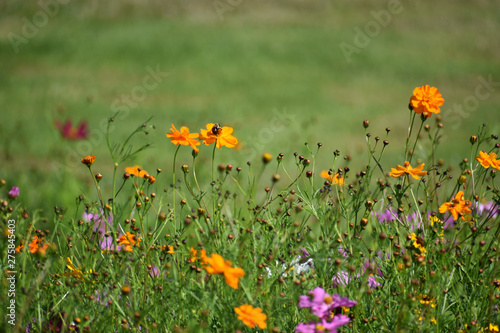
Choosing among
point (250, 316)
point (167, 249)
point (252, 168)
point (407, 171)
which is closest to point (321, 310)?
point (250, 316)

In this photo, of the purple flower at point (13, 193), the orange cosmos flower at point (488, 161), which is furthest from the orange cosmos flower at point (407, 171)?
the purple flower at point (13, 193)

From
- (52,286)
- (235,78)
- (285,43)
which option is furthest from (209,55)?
(52,286)

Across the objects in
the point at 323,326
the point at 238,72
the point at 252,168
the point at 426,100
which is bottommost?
the point at 323,326

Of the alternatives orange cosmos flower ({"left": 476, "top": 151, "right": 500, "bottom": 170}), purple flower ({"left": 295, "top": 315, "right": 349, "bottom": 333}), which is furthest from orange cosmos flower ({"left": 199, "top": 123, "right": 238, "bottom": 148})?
orange cosmos flower ({"left": 476, "top": 151, "right": 500, "bottom": 170})

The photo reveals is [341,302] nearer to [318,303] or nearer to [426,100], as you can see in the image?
[318,303]

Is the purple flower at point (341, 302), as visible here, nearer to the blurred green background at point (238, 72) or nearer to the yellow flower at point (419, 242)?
the yellow flower at point (419, 242)

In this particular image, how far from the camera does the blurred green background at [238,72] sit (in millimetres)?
5562

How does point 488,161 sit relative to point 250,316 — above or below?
above

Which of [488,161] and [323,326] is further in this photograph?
[488,161]

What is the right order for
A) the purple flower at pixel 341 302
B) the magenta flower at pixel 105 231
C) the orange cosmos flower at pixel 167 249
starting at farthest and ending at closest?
the magenta flower at pixel 105 231, the orange cosmos flower at pixel 167 249, the purple flower at pixel 341 302

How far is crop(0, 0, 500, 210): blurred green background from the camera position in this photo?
18.2 feet

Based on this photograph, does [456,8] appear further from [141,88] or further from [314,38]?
[141,88]

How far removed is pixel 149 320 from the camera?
50.3 inches

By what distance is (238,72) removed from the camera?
382 inches
